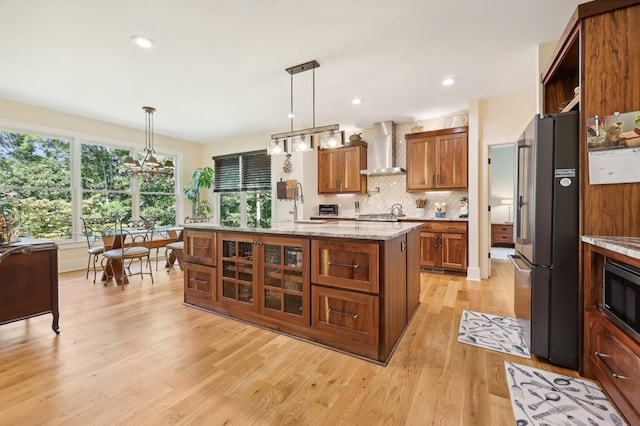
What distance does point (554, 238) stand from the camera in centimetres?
197

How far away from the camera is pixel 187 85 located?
148 inches

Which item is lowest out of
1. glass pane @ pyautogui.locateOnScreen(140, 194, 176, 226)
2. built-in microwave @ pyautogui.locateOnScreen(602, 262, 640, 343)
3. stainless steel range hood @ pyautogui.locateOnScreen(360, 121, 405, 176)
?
built-in microwave @ pyautogui.locateOnScreen(602, 262, 640, 343)

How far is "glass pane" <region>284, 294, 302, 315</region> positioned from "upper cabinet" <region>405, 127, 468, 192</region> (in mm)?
3485

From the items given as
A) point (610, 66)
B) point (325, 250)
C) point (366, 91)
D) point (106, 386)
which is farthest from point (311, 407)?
point (366, 91)

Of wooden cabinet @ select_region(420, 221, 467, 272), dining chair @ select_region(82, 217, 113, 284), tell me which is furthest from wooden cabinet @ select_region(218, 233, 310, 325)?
dining chair @ select_region(82, 217, 113, 284)

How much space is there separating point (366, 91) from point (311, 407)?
3.75 meters

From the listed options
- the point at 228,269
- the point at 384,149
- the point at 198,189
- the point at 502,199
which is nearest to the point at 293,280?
the point at 228,269

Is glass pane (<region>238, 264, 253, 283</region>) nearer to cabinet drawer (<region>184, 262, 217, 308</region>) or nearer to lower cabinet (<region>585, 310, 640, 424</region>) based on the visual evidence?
cabinet drawer (<region>184, 262, 217, 308</region>)

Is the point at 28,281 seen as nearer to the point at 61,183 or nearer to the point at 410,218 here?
the point at 61,183

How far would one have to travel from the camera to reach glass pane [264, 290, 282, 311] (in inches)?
98.6

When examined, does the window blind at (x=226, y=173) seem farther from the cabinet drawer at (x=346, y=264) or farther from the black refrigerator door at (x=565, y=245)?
the black refrigerator door at (x=565, y=245)

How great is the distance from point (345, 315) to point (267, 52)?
2.69 meters

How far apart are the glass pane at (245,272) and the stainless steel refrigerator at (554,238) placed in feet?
7.44

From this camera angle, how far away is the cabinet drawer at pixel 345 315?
6.67ft
